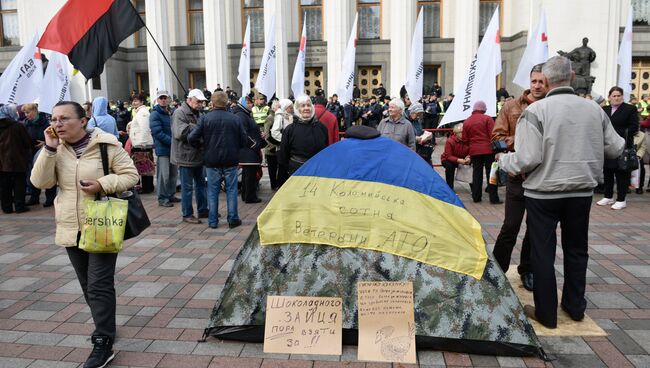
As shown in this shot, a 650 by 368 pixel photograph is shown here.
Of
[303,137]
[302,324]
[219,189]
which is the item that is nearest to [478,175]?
[303,137]

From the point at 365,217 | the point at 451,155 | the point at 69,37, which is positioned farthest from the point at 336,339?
the point at 451,155

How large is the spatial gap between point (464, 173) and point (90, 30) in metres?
6.25

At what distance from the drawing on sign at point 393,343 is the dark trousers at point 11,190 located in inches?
296

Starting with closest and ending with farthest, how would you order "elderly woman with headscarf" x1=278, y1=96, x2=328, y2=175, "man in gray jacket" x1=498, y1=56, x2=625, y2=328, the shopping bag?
"man in gray jacket" x1=498, y1=56, x2=625, y2=328 < "elderly woman with headscarf" x1=278, y1=96, x2=328, y2=175 < the shopping bag

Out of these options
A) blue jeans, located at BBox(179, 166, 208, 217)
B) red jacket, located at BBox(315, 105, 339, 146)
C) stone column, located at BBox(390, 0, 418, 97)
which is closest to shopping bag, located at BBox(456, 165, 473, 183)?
red jacket, located at BBox(315, 105, 339, 146)

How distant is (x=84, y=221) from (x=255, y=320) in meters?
1.30

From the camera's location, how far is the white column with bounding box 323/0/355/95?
76.1ft

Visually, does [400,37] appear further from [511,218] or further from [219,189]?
[511,218]

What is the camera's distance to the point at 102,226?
3.41m

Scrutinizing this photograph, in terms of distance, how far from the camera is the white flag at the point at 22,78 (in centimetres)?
862

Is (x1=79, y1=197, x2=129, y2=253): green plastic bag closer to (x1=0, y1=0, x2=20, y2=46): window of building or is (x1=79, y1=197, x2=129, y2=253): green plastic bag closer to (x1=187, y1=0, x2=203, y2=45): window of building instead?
(x1=187, y1=0, x2=203, y2=45): window of building

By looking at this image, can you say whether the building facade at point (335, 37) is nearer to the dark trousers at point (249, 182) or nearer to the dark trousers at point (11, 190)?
the dark trousers at point (11, 190)

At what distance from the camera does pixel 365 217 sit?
11.8 feet

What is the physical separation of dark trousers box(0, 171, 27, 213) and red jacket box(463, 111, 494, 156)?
7424 millimetres
